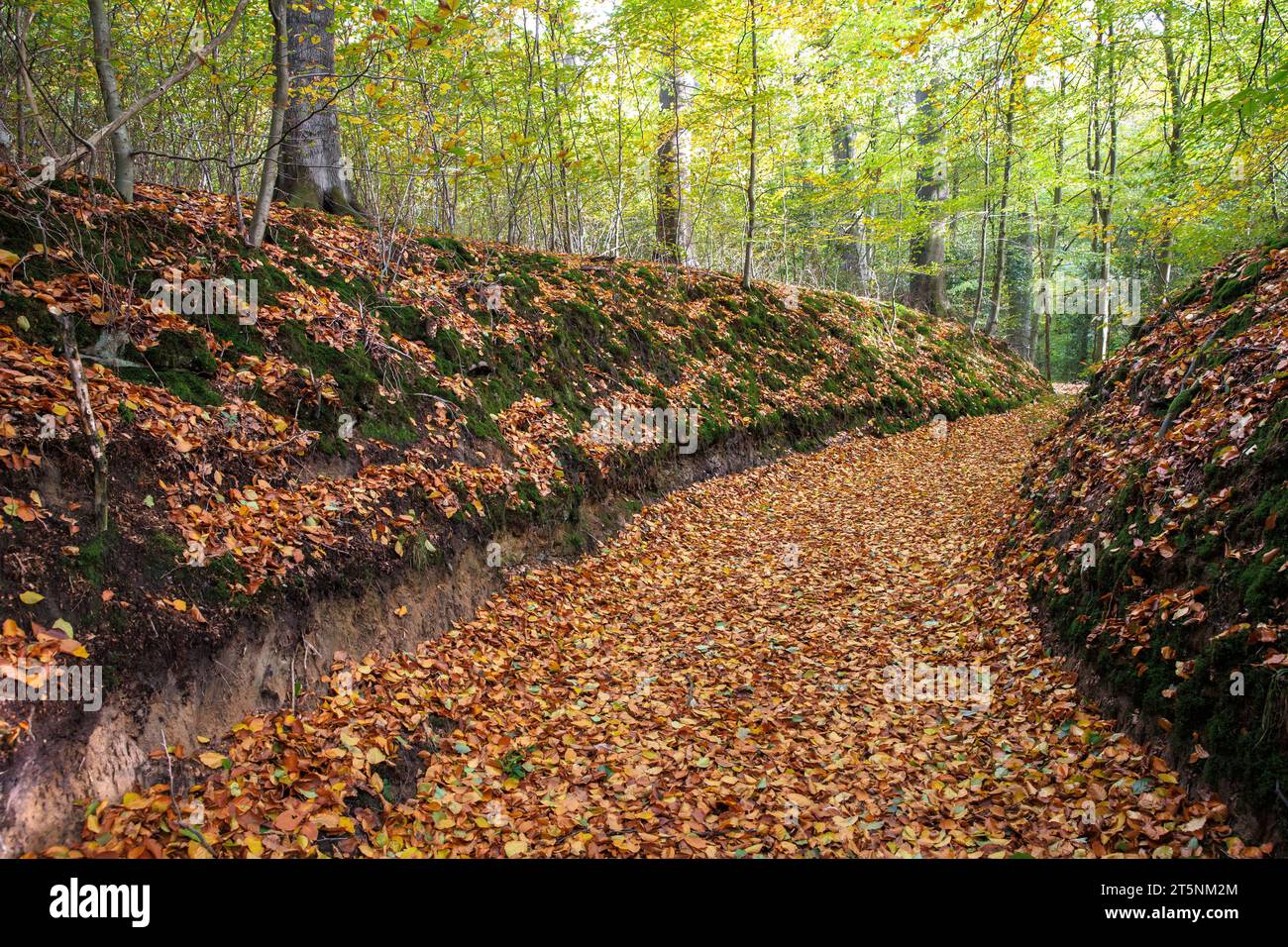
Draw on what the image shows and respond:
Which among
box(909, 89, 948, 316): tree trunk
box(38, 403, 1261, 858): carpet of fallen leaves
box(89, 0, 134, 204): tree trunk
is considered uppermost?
box(909, 89, 948, 316): tree trunk

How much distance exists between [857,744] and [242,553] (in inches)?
165

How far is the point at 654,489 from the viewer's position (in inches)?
360

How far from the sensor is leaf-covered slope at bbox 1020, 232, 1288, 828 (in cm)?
313

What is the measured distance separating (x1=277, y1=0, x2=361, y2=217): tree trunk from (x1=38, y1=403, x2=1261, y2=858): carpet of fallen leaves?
5.96 m

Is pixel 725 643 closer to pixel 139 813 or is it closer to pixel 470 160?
pixel 139 813

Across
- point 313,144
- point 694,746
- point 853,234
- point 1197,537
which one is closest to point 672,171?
point 313,144

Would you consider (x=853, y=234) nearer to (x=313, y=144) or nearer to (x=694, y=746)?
(x=313, y=144)

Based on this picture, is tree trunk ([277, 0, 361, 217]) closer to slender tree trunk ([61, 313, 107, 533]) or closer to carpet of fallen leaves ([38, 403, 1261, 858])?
slender tree trunk ([61, 313, 107, 533])

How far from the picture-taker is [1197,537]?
3.96 meters

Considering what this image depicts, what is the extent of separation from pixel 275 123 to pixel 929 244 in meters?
17.9

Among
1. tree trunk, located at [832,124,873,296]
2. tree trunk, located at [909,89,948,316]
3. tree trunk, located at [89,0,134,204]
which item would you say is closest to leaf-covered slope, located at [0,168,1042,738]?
tree trunk, located at [89,0,134,204]

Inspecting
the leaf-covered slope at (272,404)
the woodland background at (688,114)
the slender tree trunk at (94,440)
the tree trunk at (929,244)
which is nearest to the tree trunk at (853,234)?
the woodland background at (688,114)

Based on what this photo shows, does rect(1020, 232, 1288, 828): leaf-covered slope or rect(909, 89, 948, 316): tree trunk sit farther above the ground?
rect(909, 89, 948, 316): tree trunk
